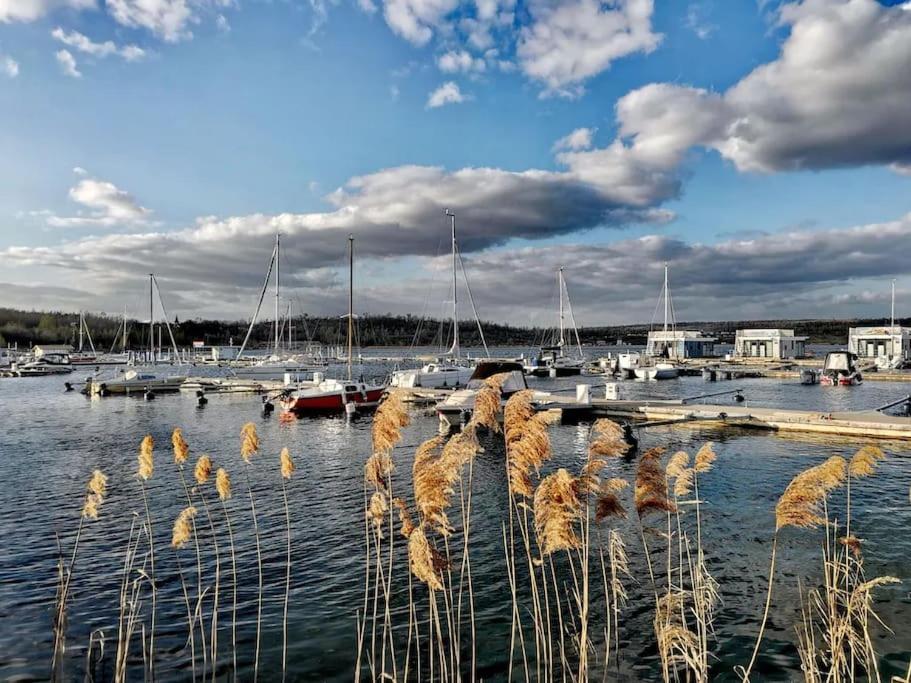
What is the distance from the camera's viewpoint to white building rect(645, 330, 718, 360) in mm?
121562

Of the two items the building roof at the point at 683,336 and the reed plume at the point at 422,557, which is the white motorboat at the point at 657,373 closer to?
the building roof at the point at 683,336

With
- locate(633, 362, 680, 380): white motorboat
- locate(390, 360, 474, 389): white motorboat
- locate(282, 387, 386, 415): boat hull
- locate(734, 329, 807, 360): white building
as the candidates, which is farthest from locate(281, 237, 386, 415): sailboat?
locate(734, 329, 807, 360): white building

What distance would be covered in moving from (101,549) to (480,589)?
9.43 m

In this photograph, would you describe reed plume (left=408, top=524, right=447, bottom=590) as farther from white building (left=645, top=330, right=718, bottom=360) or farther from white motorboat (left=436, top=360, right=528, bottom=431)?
white building (left=645, top=330, right=718, bottom=360)

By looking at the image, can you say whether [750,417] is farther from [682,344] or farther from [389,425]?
[682,344]

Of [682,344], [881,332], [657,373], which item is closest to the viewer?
[657,373]

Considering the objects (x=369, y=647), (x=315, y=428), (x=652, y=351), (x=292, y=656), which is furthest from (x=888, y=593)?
(x=652, y=351)

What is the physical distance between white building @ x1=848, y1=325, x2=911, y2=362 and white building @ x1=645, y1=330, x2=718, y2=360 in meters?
25.3

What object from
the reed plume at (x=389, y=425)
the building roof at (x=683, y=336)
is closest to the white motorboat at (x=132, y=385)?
the reed plume at (x=389, y=425)

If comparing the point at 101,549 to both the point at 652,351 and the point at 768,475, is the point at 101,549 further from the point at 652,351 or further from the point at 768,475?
the point at 652,351

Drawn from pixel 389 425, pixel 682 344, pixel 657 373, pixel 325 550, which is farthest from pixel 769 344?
A: pixel 389 425

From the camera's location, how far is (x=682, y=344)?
122m

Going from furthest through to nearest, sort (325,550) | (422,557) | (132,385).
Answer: (132,385) < (325,550) < (422,557)

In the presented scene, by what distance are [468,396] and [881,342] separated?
10582 cm
